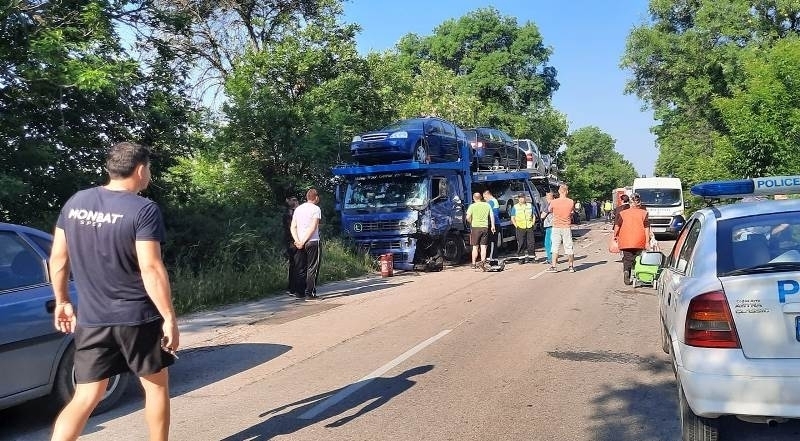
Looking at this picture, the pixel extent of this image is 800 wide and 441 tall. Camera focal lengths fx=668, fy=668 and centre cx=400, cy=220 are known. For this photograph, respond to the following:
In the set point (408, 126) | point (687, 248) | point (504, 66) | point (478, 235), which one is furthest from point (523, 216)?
point (504, 66)

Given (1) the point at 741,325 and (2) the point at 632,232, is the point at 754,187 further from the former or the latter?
(2) the point at 632,232

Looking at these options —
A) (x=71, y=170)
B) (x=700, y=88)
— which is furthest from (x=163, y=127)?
(x=700, y=88)

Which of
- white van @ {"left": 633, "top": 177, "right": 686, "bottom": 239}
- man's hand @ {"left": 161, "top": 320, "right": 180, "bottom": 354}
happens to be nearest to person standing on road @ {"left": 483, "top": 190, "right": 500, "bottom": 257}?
white van @ {"left": 633, "top": 177, "right": 686, "bottom": 239}

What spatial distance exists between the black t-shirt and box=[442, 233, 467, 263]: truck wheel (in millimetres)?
13832

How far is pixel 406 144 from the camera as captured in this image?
16.3 m

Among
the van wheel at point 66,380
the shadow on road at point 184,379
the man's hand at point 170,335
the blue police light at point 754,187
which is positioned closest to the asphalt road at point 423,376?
the shadow on road at point 184,379

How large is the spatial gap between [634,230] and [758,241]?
309 inches

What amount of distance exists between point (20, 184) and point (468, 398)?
7.65m

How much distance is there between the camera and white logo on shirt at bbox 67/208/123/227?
3.62 m

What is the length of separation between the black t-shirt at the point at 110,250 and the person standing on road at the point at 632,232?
9902 mm

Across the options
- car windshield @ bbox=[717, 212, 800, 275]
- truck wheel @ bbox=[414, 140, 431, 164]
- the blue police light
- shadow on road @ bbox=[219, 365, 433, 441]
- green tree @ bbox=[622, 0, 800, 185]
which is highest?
green tree @ bbox=[622, 0, 800, 185]

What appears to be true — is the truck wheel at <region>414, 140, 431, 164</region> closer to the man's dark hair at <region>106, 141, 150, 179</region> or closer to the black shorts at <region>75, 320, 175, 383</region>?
the man's dark hair at <region>106, 141, 150, 179</region>

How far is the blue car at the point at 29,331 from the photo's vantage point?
4.85 metres

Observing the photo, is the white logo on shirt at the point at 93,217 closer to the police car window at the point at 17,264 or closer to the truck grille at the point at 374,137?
the police car window at the point at 17,264
